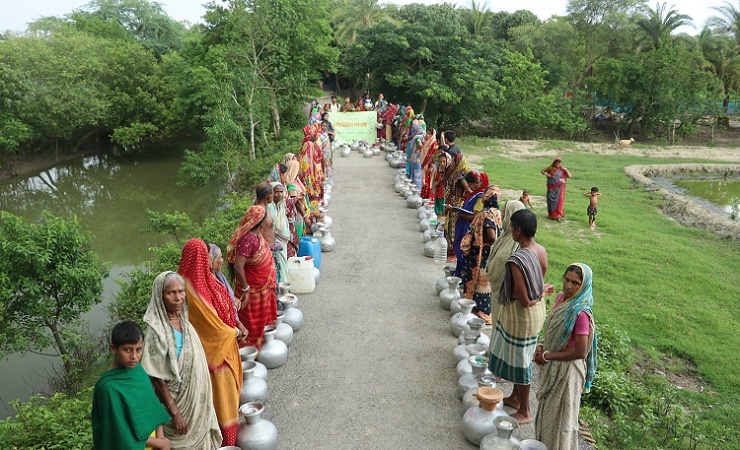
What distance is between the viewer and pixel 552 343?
3.80 meters

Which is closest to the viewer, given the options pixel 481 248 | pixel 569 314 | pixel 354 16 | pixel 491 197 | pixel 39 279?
pixel 569 314

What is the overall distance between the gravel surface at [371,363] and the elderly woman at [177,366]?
43.4 inches

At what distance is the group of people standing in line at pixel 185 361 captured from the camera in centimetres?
283

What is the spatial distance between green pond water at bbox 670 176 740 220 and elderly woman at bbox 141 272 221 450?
52.0 ft

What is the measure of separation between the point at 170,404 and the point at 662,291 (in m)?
7.96

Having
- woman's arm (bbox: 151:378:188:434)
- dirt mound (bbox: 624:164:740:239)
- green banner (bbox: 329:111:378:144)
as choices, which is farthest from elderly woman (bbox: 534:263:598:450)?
green banner (bbox: 329:111:378:144)

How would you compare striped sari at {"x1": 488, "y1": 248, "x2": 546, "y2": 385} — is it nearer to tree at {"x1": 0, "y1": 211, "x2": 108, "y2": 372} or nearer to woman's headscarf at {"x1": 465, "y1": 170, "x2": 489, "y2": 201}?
woman's headscarf at {"x1": 465, "y1": 170, "x2": 489, "y2": 201}

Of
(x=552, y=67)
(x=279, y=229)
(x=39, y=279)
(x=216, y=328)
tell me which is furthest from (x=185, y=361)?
(x=552, y=67)

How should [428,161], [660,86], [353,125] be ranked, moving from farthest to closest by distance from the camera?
[660,86] < [353,125] < [428,161]

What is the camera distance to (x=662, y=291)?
28.2 feet

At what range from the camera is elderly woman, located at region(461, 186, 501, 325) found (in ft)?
19.5

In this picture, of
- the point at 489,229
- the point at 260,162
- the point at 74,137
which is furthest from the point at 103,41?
the point at 489,229

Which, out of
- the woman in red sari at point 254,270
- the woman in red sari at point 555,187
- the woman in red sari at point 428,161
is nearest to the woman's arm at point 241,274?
the woman in red sari at point 254,270

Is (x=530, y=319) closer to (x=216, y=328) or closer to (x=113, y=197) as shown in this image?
(x=216, y=328)
